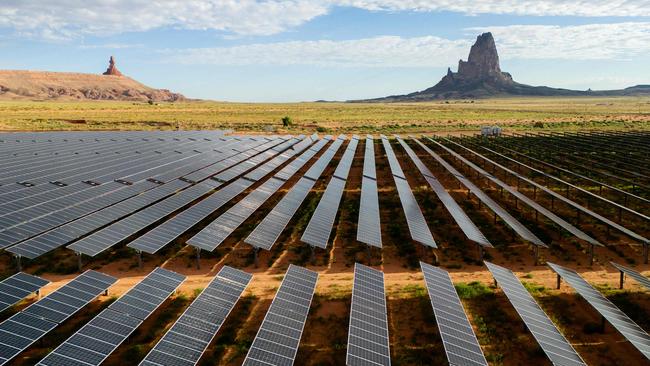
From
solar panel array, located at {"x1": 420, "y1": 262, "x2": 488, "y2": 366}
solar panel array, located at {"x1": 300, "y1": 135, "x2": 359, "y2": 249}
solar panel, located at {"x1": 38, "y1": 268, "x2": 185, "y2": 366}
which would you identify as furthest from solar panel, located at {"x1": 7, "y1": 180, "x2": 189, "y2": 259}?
solar panel array, located at {"x1": 420, "y1": 262, "x2": 488, "y2": 366}

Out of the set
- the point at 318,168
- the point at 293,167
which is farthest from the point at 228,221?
the point at 318,168

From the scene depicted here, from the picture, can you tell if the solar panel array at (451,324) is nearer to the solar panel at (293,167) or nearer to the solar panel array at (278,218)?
the solar panel array at (278,218)

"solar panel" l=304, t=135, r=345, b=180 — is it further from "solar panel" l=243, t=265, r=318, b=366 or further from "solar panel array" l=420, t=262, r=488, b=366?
"solar panel array" l=420, t=262, r=488, b=366

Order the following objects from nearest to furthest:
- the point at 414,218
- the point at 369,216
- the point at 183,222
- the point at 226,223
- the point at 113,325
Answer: the point at 113,325 < the point at 183,222 < the point at 226,223 < the point at 369,216 < the point at 414,218

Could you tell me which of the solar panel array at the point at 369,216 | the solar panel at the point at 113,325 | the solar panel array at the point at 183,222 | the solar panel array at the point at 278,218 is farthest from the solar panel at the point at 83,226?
the solar panel array at the point at 369,216

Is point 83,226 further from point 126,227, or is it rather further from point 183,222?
point 183,222

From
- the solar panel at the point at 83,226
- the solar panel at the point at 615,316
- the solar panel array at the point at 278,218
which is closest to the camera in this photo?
the solar panel at the point at 615,316
